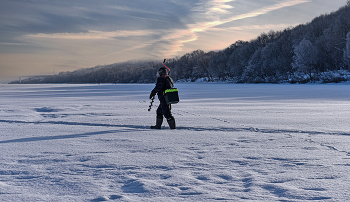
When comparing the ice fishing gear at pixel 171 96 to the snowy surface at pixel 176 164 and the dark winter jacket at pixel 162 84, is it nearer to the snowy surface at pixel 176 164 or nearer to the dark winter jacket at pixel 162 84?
the dark winter jacket at pixel 162 84

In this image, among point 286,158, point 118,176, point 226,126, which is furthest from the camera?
point 226,126

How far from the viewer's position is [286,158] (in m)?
4.26

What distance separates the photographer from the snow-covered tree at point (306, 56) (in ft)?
207

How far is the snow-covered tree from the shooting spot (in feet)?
207

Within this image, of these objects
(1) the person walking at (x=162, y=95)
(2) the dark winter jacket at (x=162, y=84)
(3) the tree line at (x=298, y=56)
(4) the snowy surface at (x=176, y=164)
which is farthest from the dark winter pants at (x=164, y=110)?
(3) the tree line at (x=298, y=56)

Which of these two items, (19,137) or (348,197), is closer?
(348,197)

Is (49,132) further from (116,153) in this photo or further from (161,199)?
(161,199)

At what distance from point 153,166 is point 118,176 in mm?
570

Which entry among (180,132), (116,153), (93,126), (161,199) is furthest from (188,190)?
(93,126)

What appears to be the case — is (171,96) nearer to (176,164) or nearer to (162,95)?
(162,95)

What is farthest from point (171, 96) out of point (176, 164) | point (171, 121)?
point (176, 164)

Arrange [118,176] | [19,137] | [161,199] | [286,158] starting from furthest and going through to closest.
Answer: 1. [19,137]
2. [286,158]
3. [118,176]
4. [161,199]

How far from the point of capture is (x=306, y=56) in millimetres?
63250

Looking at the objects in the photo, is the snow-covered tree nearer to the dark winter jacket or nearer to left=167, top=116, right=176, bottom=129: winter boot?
the dark winter jacket
